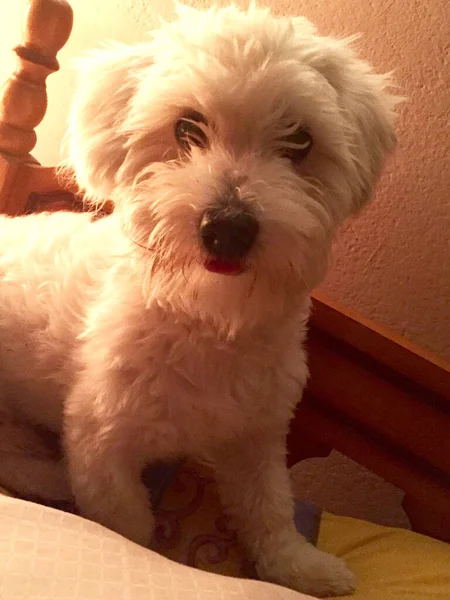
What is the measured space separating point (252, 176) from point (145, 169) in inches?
5.6

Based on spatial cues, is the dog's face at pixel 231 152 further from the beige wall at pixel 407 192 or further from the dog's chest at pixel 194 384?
the beige wall at pixel 407 192

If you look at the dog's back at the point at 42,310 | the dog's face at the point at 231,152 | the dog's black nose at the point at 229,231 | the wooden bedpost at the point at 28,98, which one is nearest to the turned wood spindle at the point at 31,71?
the wooden bedpost at the point at 28,98

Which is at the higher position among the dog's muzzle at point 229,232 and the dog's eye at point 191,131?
the dog's eye at point 191,131

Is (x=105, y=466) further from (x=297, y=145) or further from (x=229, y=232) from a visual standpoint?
(x=297, y=145)

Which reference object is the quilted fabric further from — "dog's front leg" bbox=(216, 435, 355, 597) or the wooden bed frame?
the wooden bed frame

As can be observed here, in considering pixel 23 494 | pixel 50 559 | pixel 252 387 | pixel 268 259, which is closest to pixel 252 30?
pixel 268 259

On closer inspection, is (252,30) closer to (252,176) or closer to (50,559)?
(252,176)

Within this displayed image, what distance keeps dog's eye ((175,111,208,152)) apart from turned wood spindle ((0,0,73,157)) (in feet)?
1.83

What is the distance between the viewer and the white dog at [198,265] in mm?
757

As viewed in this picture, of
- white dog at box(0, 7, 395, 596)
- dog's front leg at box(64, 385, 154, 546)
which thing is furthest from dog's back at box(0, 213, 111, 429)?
dog's front leg at box(64, 385, 154, 546)

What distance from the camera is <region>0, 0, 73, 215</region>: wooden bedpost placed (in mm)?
1202

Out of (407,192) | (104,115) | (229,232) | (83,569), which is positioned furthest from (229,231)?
(407,192)

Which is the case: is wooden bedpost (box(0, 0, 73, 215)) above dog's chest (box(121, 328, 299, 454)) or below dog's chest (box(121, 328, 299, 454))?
above

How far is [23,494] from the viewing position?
0.98 meters
